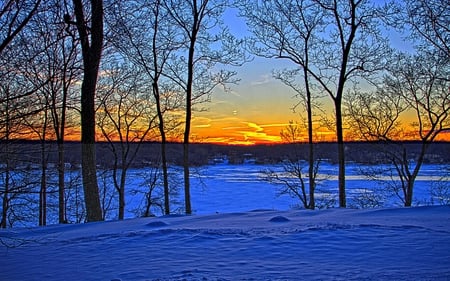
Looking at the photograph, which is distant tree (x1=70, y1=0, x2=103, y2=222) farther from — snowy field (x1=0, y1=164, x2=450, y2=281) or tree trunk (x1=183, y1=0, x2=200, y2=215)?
tree trunk (x1=183, y1=0, x2=200, y2=215)

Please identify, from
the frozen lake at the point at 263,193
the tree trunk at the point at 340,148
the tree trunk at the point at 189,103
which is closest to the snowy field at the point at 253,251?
the tree trunk at the point at 340,148

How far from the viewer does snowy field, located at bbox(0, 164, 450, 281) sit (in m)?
3.24

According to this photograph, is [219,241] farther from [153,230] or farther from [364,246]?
[364,246]

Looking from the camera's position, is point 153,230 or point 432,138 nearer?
point 153,230

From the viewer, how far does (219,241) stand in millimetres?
4449

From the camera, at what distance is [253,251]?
3.96 meters

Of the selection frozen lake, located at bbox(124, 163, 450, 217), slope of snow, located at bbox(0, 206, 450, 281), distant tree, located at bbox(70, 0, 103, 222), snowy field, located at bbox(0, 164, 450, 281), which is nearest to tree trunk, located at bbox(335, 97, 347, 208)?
snowy field, located at bbox(0, 164, 450, 281)

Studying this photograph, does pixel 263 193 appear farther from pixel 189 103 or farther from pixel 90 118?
pixel 90 118

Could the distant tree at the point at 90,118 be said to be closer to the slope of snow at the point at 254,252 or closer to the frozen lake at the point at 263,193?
the slope of snow at the point at 254,252

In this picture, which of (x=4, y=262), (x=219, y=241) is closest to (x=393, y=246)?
(x=219, y=241)

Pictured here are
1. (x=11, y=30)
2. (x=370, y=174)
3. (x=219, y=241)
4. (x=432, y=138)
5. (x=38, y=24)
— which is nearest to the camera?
(x=11, y=30)

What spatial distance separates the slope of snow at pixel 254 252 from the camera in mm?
3240

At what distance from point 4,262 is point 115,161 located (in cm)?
1354

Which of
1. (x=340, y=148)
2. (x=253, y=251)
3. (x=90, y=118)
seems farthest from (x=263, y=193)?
(x=253, y=251)
